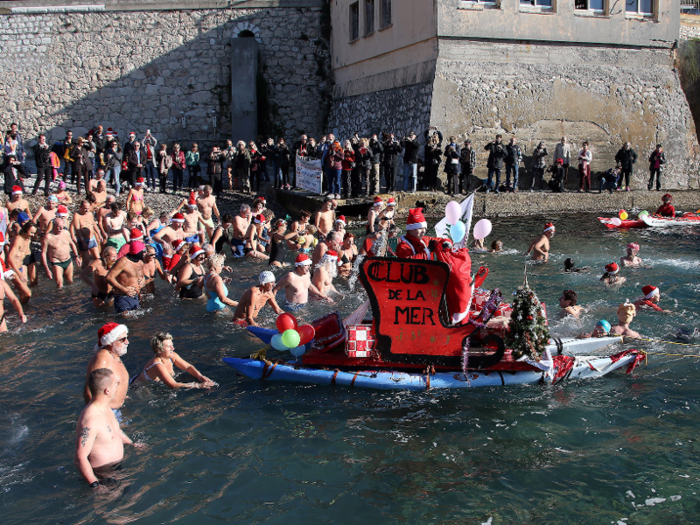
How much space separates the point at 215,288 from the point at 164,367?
9.54ft

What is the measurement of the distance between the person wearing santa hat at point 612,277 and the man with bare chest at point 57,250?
29.7 feet

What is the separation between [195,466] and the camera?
Result: 229 inches

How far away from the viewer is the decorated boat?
6727mm

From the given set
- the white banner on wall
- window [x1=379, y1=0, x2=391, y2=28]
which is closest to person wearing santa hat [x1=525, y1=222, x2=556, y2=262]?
the white banner on wall

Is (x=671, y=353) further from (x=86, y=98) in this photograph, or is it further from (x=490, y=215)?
(x=86, y=98)

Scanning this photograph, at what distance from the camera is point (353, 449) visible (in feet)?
19.9

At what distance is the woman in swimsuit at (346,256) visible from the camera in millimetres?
12102

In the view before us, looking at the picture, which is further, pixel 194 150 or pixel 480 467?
pixel 194 150

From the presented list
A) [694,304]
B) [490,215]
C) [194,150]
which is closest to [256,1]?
[194,150]

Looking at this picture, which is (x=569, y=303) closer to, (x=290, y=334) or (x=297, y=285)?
(x=297, y=285)

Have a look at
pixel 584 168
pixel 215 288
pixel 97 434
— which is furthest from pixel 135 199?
pixel 584 168

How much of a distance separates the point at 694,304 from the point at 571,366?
4.13 m

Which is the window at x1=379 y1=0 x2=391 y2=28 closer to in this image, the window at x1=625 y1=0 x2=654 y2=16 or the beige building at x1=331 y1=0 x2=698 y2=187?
the beige building at x1=331 y1=0 x2=698 y2=187

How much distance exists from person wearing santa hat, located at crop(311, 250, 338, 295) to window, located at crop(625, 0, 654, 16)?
51.8 feet
